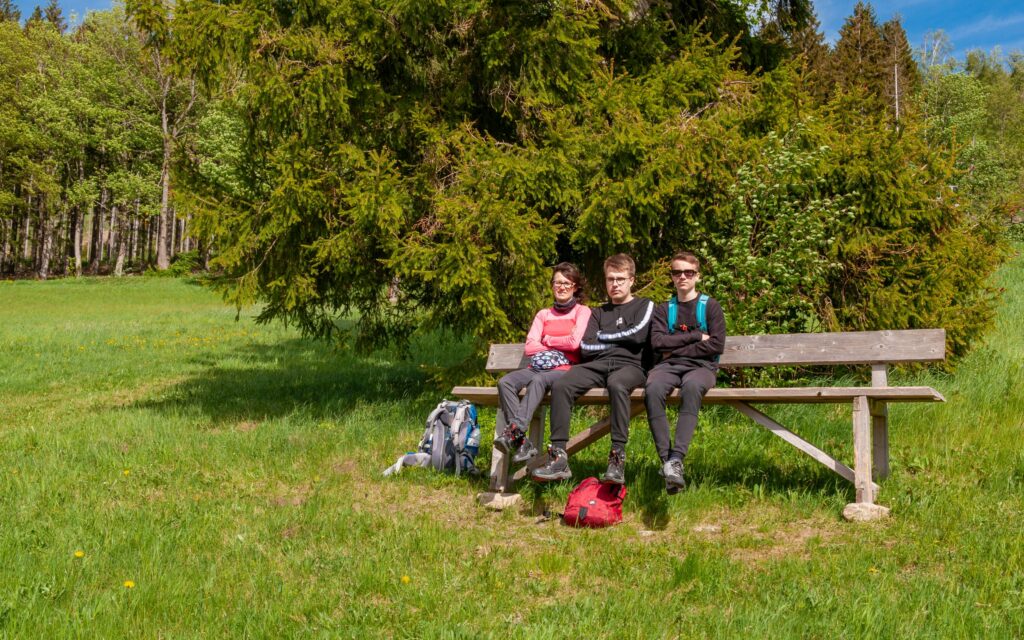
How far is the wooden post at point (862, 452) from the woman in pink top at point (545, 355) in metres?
1.82

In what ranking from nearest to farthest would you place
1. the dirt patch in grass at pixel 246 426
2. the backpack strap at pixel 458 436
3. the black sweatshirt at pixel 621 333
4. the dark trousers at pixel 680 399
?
the dark trousers at pixel 680 399 < the black sweatshirt at pixel 621 333 < the backpack strap at pixel 458 436 < the dirt patch in grass at pixel 246 426

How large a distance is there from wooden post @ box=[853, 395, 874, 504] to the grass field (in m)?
0.20

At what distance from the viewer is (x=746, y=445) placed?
22.0ft

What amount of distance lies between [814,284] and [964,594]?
4.93 metres

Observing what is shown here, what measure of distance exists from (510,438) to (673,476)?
43.6 inches

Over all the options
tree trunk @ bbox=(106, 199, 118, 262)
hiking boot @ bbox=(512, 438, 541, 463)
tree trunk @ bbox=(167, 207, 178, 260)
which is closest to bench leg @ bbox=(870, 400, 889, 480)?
hiking boot @ bbox=(512, 438, 541, 463)

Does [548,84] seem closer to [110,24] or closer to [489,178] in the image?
[489,178]

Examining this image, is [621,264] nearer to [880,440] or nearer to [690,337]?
[690,337]

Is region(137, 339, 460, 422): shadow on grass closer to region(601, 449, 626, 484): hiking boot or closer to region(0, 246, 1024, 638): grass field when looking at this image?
region(0, 246, 1024, 638): grass field

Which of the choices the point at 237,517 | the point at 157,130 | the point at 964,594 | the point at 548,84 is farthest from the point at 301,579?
the point at 157,130

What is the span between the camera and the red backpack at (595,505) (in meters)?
5.24

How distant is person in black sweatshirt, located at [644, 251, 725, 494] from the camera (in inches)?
208

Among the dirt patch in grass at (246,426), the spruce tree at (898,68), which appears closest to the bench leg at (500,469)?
the dirt patch in grass at (246,426)

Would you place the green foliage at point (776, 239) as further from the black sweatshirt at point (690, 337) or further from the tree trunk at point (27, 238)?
the tree trunk at point (27, 238)
